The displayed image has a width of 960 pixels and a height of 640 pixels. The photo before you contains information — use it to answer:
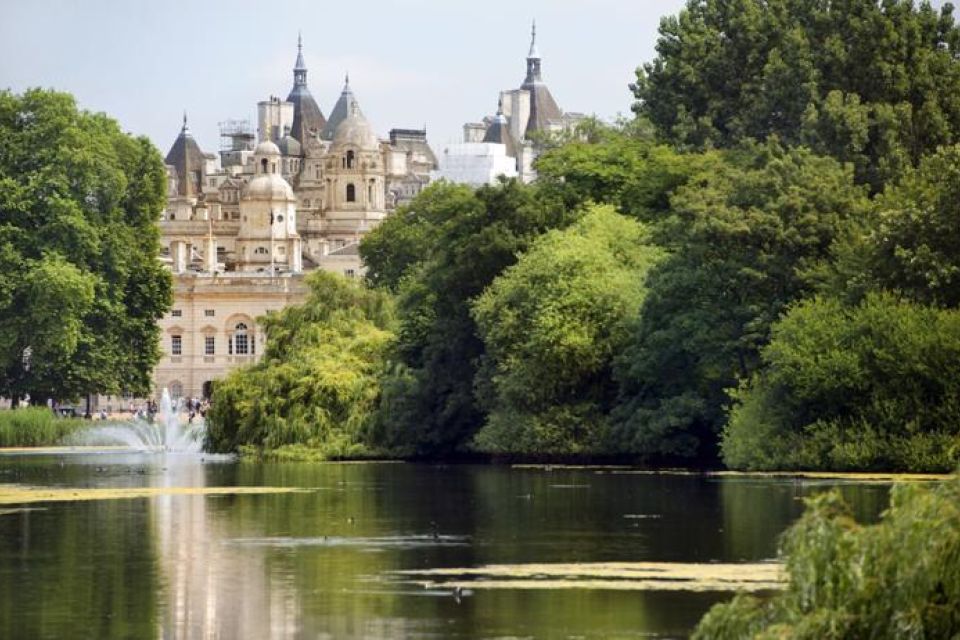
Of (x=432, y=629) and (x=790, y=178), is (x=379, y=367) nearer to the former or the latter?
(x=790, y=178)

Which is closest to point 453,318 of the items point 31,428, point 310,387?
point 310,387

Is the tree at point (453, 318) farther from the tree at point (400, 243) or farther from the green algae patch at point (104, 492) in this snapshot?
the tree at point (400, 243)

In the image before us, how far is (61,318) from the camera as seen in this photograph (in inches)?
3364

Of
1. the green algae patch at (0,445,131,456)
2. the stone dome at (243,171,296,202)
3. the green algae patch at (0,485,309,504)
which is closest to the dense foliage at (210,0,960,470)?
the green algae patch at (0,445,131,456)

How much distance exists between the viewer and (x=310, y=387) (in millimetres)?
Result: 65938

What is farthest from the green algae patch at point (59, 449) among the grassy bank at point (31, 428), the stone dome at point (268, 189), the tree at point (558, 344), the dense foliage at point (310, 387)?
the stone dome at point (268, 189)

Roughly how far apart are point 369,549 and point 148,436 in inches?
1925

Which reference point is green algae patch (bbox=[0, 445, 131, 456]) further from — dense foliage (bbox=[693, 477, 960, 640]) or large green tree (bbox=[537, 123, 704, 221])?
dense foliage (bbox=[693, 477, 960, 640])

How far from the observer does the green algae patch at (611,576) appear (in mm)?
30016

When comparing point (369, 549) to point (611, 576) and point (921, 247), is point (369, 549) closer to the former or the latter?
point (611, 576)

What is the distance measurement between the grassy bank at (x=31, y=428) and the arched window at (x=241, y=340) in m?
76.1

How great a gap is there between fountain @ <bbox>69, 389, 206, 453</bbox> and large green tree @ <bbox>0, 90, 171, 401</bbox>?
262 cm

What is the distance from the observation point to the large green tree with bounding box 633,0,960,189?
2549 inches

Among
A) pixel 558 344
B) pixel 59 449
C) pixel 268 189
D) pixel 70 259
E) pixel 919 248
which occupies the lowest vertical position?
pixel 59 449
